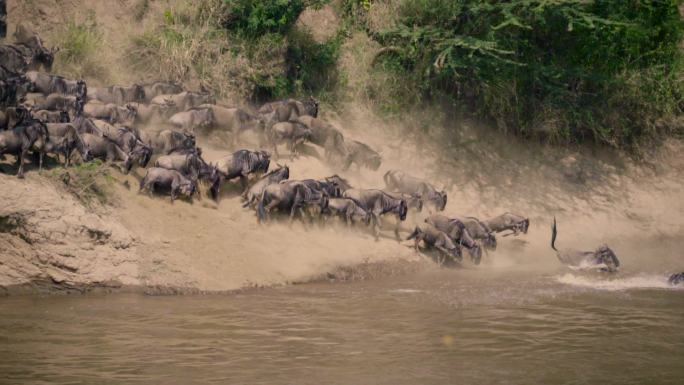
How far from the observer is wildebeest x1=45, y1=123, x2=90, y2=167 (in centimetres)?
1270

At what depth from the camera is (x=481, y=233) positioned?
49.3 feet

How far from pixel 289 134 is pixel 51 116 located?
4554 millimetres

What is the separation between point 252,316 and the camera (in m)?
10.3

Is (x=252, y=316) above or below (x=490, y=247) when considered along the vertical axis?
below

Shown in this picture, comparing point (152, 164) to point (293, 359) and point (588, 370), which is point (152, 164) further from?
point (588, 370)

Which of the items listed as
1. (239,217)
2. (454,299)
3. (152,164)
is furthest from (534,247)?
(152,164)

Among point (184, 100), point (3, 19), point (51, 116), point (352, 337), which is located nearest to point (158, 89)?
point (184, 100)

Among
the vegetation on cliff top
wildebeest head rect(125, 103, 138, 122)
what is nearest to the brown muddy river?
wildebeest head rect(125, 103, 138, 122)

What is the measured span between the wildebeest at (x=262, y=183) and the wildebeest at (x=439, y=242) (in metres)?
2.56

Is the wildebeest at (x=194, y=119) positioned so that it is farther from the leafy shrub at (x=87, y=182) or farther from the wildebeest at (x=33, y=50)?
the wildebeest at (x=33, y=50)

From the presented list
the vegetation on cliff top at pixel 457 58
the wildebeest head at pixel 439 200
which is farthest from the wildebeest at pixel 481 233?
the vegetation on cliff top at pixel 457 58

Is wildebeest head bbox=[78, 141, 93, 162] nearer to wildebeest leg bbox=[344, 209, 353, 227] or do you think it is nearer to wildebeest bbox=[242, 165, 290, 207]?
wildebeest bbox=[242, 165, 290, 207]

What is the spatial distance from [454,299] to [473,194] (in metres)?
6.44

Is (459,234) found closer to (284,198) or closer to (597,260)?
(597,260)
